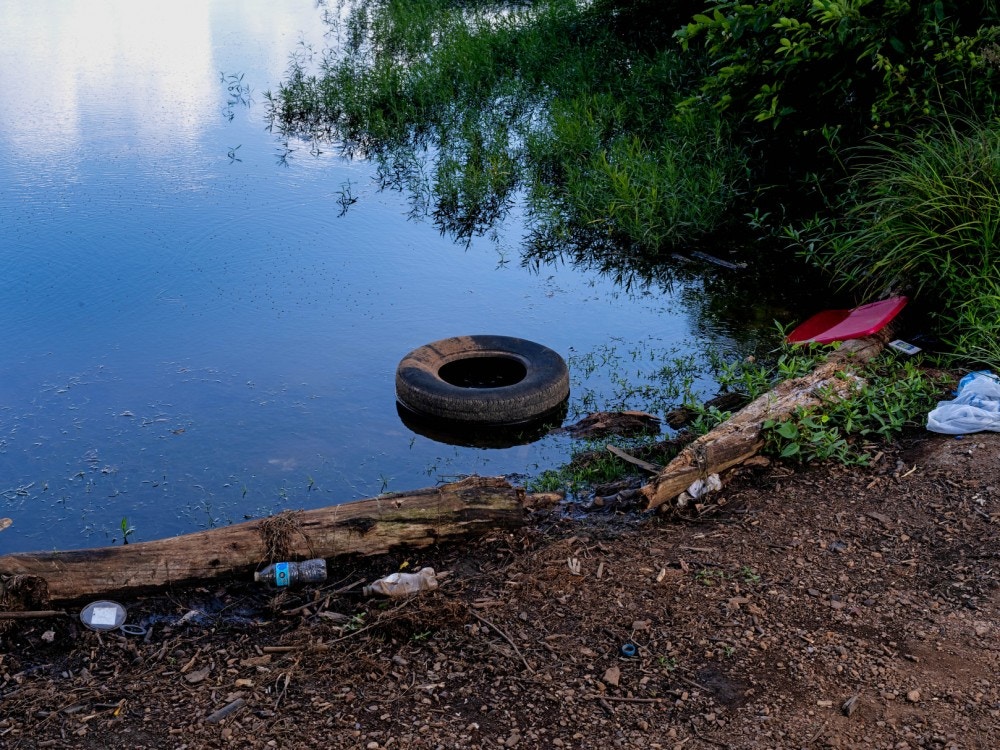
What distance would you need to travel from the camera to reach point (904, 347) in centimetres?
559

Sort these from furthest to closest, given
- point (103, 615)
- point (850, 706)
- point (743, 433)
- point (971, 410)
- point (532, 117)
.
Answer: point (532, 117)
point (971, 410)
point (743, 433)
point (103, 615)
point (850, 706)

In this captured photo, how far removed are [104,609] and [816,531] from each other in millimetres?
2852

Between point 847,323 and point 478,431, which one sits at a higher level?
point 847,323

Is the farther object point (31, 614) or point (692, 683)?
point (31, 614)

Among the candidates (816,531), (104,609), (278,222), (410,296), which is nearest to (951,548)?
(816,531)

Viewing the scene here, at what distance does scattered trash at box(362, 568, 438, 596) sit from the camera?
364 cm

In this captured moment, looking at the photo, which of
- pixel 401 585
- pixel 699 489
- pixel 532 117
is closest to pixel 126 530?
pixel 401 585

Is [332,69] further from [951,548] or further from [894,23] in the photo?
[951,548]

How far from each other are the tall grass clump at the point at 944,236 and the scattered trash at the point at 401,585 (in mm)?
3336

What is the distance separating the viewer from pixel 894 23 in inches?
264

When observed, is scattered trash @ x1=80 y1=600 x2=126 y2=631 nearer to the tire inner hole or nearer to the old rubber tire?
the old rubber tire

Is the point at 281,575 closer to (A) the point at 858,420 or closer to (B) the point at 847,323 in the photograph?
(A) the point at 858,420

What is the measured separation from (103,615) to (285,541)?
0.71m

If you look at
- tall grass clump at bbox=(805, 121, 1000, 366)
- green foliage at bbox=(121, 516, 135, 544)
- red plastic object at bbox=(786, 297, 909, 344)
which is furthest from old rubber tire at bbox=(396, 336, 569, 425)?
tall grass clump at bbox=(805, 121, 1000, 366)
